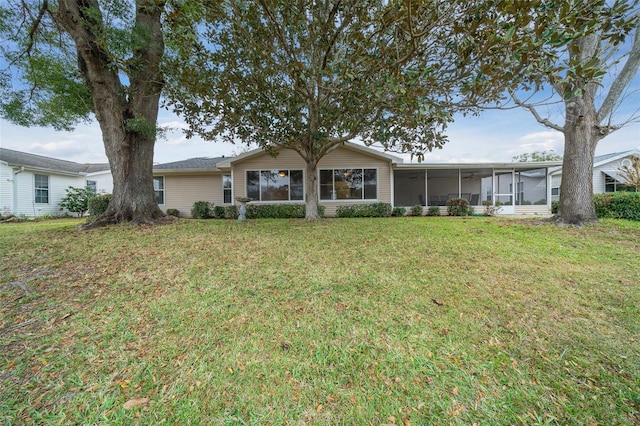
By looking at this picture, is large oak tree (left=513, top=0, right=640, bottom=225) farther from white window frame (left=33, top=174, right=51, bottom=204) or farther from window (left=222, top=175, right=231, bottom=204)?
white window frame (left=33, top=174, right=51, bottom=204)

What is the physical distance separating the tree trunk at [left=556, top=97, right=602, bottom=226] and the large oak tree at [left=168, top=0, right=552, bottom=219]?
13.6 ft

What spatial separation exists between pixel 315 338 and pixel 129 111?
839 centimetres

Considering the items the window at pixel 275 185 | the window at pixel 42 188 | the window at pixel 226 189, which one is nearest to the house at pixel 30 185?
the window at pixel 42 188

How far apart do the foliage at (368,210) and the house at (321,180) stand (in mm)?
424

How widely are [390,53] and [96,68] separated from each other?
7.41 meters

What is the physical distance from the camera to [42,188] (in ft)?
48.8

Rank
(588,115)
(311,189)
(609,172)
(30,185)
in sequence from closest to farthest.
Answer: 1. (588,115)
2. (311,189)
3. (30,185)
4. (609,172)

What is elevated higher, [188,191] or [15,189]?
[15,189]

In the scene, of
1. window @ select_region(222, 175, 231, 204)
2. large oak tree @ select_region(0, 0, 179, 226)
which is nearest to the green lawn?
large oak tree @ select_region(0, 0, 179, 226)

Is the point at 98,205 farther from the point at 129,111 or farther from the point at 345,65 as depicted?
the point at 345,65

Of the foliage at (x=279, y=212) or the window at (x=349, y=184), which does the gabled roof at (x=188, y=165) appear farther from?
the window at (x=349, y=184)

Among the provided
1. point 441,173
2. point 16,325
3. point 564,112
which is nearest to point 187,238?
point 16,325

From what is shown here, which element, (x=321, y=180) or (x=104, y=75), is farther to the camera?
(x=321, y=180)

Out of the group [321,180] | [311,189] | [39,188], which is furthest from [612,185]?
[39,188]
